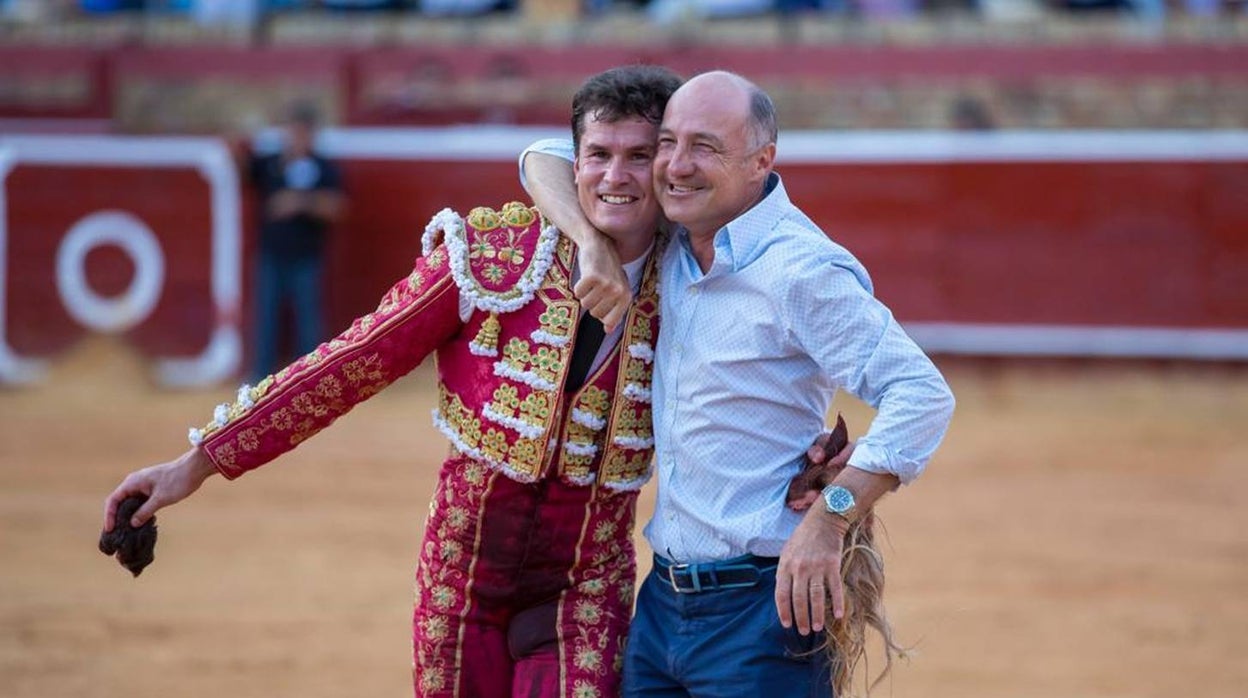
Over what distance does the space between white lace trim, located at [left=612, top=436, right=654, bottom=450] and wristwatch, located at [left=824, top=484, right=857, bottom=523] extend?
16.1 inches

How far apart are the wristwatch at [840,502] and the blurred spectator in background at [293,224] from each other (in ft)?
27.3

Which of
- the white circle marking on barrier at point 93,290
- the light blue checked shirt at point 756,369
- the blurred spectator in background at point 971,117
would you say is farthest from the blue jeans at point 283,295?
the light blue checked shirt at point 756,369

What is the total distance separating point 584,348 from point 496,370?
136 millimetres

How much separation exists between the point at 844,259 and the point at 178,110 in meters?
10.1

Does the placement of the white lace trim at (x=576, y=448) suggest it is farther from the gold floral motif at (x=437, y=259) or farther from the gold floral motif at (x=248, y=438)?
the gold floral motif at (x=248, y=438)

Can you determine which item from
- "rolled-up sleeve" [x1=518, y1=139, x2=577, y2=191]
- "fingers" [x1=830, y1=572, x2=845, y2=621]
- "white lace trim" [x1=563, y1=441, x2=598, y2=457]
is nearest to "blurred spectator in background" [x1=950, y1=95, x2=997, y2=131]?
"rolled-up sleeve" [x1=518, y1=139, x2=577, y2=191]

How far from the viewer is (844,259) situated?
8.59 feet

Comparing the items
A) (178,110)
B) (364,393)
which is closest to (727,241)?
(364,393)

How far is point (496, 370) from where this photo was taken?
2820 millimetres

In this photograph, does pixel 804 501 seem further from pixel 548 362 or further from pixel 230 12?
pixel 230 12

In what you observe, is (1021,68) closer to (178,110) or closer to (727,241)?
(178,110)

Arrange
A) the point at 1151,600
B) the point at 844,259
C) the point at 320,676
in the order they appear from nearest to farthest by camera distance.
A: the point at 844,259
the point at 320,676
the point at 1151,600

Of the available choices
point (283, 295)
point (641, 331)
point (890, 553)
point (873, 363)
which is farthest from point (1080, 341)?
point (873, 363)

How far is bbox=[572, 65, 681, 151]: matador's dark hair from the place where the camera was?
8.87ft
